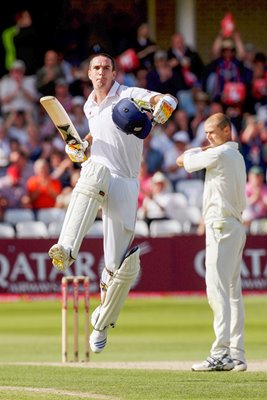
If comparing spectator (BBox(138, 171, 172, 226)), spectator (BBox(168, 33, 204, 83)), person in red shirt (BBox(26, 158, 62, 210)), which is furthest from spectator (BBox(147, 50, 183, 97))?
person in red shirt (BBox(26, 158, 62, 210))

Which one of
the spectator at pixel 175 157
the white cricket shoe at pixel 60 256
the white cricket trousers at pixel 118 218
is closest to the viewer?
Answer: the white cricket shoe at pixel 60 256

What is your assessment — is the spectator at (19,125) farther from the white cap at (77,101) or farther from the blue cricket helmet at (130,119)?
the blue cricket helmet at (130,119)

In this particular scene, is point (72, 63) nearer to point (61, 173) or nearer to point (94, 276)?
point (61, 173)

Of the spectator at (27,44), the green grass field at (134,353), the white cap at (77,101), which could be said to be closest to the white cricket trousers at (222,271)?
the green grass field at (134,353)

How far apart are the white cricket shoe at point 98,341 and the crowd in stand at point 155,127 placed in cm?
984

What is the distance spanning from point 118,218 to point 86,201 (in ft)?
0.88

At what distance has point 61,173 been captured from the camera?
67.1 feet

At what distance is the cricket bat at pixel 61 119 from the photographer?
385 inches

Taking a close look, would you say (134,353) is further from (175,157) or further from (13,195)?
(175,157)

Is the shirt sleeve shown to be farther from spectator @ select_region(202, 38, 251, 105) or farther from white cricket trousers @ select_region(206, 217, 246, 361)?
spectator @ select_region(202, 38, 251, 105)

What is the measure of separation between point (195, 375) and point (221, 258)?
0.97 meters

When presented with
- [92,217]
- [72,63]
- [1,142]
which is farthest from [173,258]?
[92,217]

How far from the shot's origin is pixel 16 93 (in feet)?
71.7

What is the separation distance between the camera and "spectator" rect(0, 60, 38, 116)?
2183 cm
